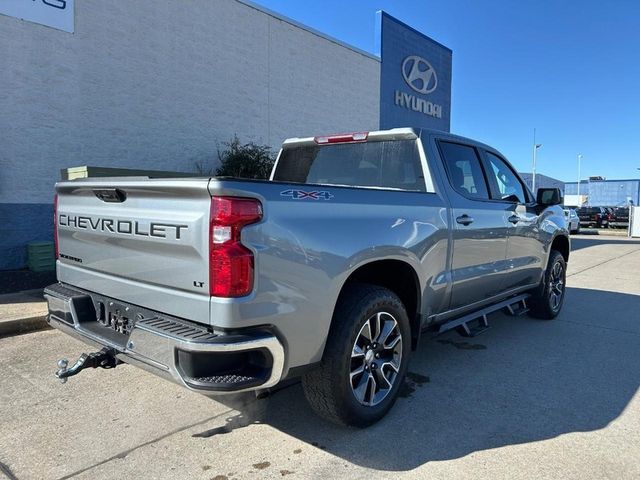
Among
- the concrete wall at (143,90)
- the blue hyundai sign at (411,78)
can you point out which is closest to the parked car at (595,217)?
the blue hyundai sign at (411,78)

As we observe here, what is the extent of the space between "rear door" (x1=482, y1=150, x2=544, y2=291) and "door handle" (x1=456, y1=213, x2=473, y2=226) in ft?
2.23

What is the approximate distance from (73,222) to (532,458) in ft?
11.0

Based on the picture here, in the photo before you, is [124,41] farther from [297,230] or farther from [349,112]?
[297,230]

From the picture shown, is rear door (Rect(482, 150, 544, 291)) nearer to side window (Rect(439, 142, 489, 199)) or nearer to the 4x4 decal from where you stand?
side window (Rect(439, 142, 489, 199))

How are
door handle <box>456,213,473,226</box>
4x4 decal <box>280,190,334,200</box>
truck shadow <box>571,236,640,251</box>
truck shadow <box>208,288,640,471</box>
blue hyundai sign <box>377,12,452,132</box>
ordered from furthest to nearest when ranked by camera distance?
truck shadow <box>571,236,640,251</box>
blue hyundai sign <box>377,12,452,132</box>
door handle <box>456,213,473,226</box>
truck shadow <box>208,288,640,471</box>
4x4 decal <box>280,190,334,200</box>

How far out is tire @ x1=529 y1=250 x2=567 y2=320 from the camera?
5.93 metres

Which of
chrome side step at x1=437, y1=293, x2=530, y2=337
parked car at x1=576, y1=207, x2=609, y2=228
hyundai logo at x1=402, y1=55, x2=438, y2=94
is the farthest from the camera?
parked car at x1=576, y1=207, x2=609, y2=228

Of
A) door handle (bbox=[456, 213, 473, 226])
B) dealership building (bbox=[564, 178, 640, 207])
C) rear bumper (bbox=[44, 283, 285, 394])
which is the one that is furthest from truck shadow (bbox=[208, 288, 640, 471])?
dealership building (bbox=[564, 178, 640, 207])

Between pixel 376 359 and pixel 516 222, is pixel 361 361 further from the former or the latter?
pixel 516 222

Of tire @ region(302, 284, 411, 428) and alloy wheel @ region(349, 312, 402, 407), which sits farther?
alloy wheel @ region(349, 312, 402, 407)

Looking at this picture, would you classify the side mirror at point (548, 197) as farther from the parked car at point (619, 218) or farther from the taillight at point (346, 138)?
the parked car at point (619, 218)

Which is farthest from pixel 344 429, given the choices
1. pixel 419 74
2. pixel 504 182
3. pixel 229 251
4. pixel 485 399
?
pixel 419 74

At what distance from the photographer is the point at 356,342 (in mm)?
3115

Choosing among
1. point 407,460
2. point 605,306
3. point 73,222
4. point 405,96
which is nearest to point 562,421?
point 407,460
